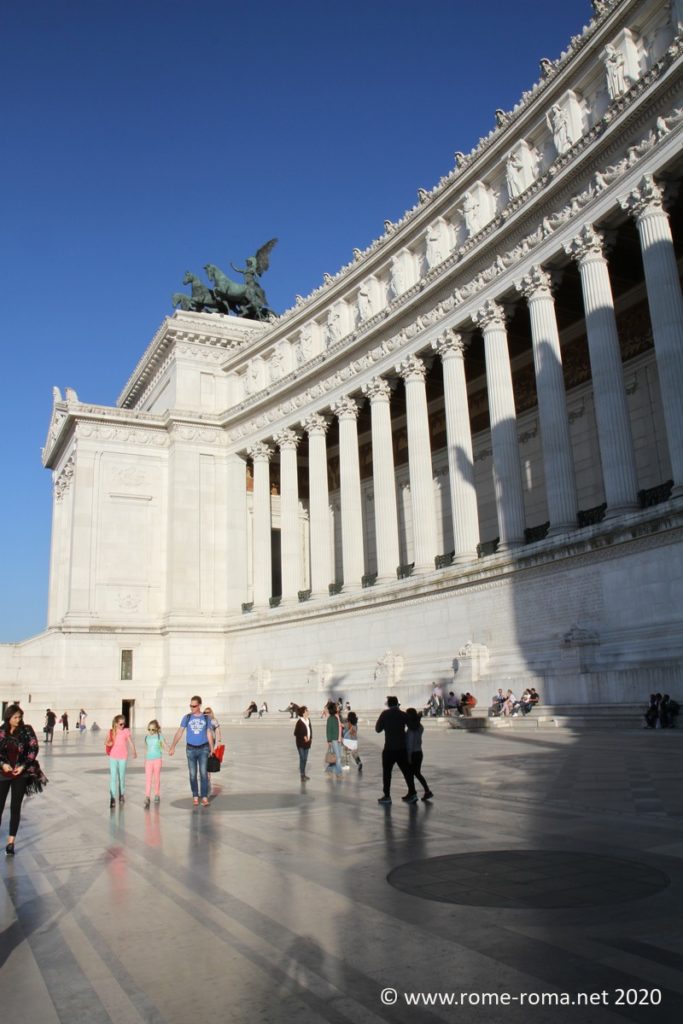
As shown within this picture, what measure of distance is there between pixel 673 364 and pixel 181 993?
26.5 m

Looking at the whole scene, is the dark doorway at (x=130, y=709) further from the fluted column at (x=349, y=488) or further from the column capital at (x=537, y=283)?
the column capital at (x=537, y=283)

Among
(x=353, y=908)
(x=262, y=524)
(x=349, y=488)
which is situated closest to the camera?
(x=353, y=908)

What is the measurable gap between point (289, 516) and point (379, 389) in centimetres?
1036

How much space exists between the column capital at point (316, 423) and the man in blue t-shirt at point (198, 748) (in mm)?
34624

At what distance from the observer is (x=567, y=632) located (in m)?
29.5

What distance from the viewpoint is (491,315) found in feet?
121

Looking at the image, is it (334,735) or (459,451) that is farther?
(459,451)

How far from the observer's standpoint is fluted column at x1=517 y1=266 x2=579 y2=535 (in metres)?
32.2

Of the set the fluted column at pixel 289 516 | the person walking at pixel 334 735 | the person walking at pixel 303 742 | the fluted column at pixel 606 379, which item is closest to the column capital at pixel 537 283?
the fluted column at pixel 606 379

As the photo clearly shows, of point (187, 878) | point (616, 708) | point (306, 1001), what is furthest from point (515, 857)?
point (616, 708)

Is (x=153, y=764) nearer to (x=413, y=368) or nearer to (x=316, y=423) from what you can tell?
(x=413, y=368)

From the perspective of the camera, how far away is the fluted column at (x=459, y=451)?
3709 cm

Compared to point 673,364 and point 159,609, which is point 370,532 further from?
point 673,364

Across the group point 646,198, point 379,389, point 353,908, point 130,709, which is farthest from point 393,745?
point 130,709
